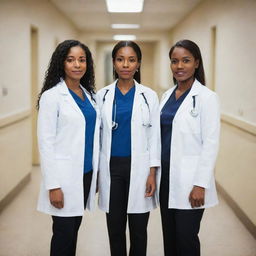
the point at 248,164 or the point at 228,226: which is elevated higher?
the point at 248,164

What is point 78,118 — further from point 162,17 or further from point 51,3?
point 162,17

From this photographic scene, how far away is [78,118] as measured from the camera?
196 cm

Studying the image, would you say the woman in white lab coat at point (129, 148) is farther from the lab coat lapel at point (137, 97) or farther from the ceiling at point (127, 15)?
the ceiling at point (127, 15)

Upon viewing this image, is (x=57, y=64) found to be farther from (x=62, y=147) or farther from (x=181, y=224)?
(x=181, y=224)

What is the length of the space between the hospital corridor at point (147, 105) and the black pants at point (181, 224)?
49 cm

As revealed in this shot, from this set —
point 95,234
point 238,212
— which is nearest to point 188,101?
point 95,234

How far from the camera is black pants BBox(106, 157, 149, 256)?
2.10 m

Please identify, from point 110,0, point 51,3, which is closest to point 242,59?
point 110,0

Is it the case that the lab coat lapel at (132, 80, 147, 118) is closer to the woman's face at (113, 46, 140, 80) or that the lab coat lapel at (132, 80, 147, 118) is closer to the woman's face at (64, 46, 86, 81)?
the woman's face at (113, 46, 140, 80)

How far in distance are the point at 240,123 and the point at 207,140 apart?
186cm

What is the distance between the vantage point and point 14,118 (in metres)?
4.17

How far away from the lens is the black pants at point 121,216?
6.88 ft

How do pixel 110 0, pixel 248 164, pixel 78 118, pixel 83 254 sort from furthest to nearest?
pixel 110 0
pixel 248 164
pixel 83 254
pixel 78 118

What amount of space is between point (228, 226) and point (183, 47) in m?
1.94
